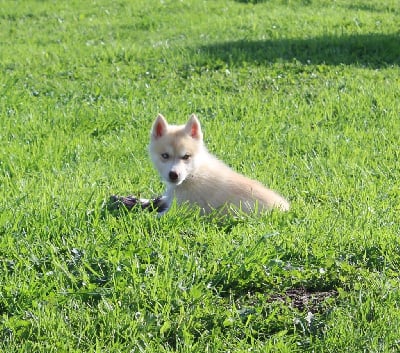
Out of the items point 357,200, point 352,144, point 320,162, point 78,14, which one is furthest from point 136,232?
point 78,14

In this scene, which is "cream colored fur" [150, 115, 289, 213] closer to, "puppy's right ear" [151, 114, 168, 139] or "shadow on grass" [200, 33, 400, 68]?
"puppy's right ear" [151, 114, 168, 139]

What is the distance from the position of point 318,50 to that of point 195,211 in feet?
26.5

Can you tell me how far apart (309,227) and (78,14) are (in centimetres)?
1355

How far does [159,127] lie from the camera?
6.63 m

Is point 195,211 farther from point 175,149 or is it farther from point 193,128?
point 193,128

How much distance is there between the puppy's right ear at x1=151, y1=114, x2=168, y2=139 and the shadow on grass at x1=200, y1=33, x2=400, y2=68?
6.04 meters

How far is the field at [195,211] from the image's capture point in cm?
445

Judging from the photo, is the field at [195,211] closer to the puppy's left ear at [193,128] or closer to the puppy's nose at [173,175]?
the puppy's nose at [173,175]

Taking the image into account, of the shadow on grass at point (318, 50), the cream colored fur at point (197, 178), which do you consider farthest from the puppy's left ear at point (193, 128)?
the shadow on grass at point (318, 50)

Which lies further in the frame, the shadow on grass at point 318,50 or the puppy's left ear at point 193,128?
the shadow on grass at point 318,50

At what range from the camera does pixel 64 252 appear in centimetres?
516

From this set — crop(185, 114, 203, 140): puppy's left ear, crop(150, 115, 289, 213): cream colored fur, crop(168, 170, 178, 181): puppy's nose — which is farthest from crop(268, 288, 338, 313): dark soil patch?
crop(185, 114, 203, 140): puppy's left ear

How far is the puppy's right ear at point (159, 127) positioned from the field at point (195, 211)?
0.63 metres

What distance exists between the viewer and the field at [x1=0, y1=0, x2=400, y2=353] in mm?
4445
